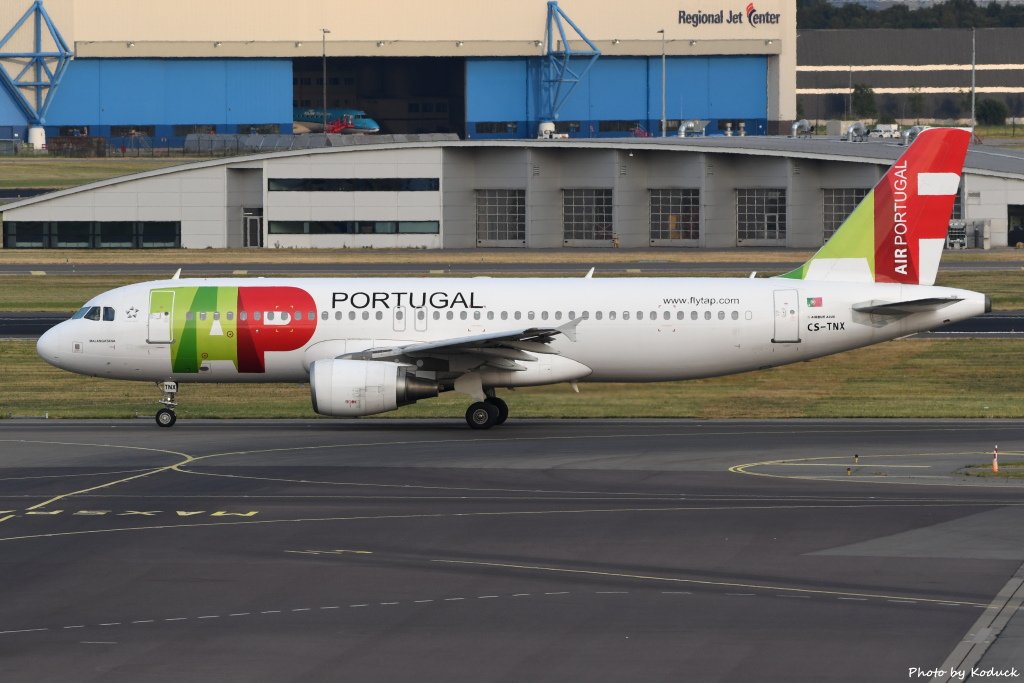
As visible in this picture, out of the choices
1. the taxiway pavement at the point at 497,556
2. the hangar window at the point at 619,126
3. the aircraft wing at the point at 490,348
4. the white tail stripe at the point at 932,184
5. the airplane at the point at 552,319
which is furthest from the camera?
the hangar window at the point at 619,126

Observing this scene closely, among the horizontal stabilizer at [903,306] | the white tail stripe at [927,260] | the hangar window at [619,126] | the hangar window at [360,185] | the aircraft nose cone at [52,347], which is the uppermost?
the hangar window at [619,126]

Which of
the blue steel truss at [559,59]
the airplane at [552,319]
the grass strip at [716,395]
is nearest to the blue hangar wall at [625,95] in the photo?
the blue steel truss at [559,59]

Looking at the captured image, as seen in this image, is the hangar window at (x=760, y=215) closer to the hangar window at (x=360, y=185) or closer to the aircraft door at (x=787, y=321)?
the hangar window at (x=360, y=185)

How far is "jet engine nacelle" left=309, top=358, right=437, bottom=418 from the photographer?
132 ft

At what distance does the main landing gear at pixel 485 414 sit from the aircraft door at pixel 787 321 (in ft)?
25.6

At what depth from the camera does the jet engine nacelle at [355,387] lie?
40.3 metres

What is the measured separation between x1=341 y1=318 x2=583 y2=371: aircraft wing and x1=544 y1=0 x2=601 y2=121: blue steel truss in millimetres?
112787

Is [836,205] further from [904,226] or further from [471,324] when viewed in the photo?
[471,324]

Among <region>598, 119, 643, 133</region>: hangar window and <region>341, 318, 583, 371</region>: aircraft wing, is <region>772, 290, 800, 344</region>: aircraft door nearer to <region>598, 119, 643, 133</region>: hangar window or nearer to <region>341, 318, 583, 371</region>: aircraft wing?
<region>341, 318, 583, 371</region>: aircraft wing

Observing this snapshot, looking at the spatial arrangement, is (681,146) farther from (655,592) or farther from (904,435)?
(655,592)

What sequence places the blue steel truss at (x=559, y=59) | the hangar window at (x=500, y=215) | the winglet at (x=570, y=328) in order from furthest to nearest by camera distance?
the blue steel truss at (x=559, y=59) < the hangar window at (x=500, y=215) < the winglet at (x=570, y=328)

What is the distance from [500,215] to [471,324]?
195 ft

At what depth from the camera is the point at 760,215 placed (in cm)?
10006

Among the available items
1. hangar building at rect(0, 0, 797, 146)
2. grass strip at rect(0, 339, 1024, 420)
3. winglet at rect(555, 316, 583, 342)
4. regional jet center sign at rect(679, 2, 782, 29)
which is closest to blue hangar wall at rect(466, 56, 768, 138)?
hangar building at rect(0, 0, 797, 146)
